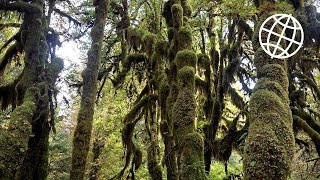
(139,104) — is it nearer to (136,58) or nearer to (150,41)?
(136,58)

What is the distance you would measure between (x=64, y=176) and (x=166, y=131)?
1164 centimetres

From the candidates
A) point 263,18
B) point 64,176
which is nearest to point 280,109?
point 263,18

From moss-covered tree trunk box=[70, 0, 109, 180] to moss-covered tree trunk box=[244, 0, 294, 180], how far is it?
3360mm

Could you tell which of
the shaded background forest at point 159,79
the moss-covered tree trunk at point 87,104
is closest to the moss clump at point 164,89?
the shaded background forest at point 159,79

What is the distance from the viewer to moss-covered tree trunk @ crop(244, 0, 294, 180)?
452 cm

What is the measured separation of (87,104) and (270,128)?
3846mm

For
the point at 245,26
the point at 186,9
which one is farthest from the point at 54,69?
the point at 245,26

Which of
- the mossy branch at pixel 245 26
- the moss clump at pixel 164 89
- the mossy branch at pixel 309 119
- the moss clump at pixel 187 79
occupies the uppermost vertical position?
the mossy branch at pixel 245 26

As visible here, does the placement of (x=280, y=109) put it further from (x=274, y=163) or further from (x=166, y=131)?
(x=166, y=131)

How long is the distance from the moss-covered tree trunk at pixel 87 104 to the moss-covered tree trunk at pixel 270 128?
3360 millimetres

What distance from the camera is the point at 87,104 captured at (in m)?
7.00

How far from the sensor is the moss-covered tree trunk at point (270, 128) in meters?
4.52

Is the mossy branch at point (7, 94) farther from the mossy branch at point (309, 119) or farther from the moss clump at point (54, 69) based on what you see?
the mossy branch at point (309, 119)

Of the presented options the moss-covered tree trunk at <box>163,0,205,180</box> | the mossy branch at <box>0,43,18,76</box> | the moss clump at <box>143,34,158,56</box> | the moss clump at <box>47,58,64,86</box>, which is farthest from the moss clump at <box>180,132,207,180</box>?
the mossy branch at <box>0,43,18,76</box>
